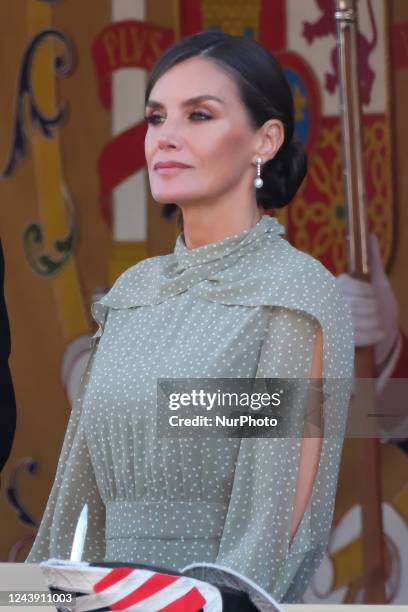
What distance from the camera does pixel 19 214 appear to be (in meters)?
3.82

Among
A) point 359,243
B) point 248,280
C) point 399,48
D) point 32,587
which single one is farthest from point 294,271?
point 399,48

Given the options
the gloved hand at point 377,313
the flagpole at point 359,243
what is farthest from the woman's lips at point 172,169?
the gloved hand at point 377,313

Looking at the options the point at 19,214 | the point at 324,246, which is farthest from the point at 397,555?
the point at 19,214

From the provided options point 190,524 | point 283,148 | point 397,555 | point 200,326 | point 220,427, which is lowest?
point 397,555

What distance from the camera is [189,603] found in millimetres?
1279

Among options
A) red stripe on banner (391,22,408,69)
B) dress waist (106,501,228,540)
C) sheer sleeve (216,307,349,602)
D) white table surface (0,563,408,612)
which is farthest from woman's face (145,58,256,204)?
red stripe on banner (391,22,408,69)

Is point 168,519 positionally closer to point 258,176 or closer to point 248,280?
point 248,280

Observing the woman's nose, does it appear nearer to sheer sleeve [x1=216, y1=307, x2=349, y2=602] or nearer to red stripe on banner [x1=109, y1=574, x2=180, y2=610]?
sheer sleeve [x1=216, y1=307, x2=349, y2=602]

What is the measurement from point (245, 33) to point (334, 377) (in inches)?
80.0

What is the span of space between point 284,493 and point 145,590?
26.3 inches

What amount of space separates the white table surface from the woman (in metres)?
0.29

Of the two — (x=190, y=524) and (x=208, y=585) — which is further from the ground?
(x=208, y=585)

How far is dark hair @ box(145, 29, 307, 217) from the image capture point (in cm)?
211

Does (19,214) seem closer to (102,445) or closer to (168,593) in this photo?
(102,445)
